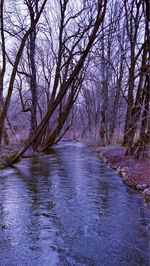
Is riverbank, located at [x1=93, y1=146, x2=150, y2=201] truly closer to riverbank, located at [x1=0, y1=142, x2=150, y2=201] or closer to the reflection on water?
riverbank, located at [x1=0, y1=142, x2=150, y2=201]

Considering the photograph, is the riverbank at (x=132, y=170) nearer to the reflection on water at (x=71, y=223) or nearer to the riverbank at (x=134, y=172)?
the riverbank at (x=134, y=172)

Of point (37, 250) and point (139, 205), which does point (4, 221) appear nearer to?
point (37, 250)

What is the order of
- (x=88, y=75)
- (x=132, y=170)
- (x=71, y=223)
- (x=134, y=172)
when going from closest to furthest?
(x=71, y=223) → (x=134, y=172) → (x=132, y=170) → (x=88, y=75)

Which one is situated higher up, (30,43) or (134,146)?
(30,43)

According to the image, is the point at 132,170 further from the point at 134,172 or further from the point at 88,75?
the point at 88,75

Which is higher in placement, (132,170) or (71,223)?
(132,170)

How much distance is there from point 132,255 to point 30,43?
65.8 ft

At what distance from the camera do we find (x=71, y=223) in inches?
251

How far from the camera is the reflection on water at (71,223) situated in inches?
196

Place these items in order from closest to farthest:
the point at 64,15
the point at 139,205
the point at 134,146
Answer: the point at 139,205, the point at 134,146, the point at 64,15

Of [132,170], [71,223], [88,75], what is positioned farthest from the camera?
[88,75]

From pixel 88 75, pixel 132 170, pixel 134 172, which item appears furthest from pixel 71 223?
pixel 88 75

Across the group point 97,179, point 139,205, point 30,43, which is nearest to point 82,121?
point 30,43

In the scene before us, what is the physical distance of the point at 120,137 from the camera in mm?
24469
